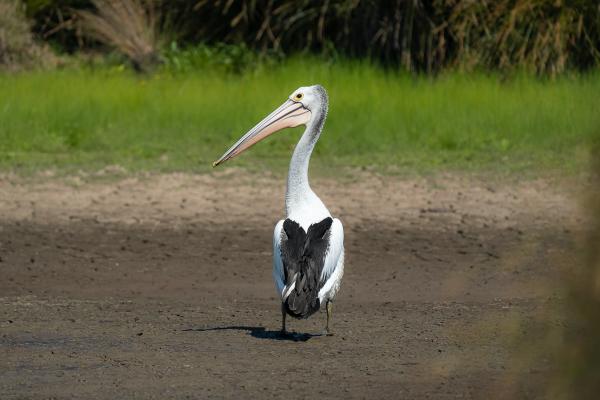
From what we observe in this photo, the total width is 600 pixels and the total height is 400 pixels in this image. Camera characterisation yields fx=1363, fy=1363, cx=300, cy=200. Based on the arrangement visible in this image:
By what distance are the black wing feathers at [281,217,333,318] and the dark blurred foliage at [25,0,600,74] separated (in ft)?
26.1

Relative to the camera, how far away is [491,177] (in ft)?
37.3

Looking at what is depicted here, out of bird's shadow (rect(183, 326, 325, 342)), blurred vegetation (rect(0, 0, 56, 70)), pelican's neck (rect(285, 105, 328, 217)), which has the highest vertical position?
pelican's neck (rect(285, 105, 328, 217))

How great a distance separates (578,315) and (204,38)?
1364 centimetres

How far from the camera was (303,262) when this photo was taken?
21.6ft

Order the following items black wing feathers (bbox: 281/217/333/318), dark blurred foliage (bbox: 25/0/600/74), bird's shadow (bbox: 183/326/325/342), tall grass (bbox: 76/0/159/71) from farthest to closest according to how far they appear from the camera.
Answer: tall grass (bbox: 76/0/159/71)
dark blurred foliage (bbox: 25/0/600/74)
bird's shadow (bbox: 183/326/325/342)
black wing feathers (bbox: 281/217/333/318)

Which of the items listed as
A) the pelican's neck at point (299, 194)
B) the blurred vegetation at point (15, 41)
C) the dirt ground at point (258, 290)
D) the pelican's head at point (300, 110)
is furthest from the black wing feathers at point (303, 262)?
the blurred vegetation at point (15, 41)

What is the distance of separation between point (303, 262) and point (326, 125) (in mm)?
6038

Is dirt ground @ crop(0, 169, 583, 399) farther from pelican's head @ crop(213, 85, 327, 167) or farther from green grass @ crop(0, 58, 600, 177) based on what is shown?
pelican's head @ crop(213, 85, 327, 167)

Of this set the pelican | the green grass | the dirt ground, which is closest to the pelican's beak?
the pelican

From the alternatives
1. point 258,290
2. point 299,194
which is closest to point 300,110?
point 299,194

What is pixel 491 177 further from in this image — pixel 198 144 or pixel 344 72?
pixel 344 72

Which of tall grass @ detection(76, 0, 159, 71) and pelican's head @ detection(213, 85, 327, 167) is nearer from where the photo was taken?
pelican's head @ detection(213, 85, 327, 167)

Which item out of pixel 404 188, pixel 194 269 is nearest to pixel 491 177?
pixel 404 188

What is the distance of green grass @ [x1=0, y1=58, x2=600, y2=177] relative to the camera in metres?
11.8
